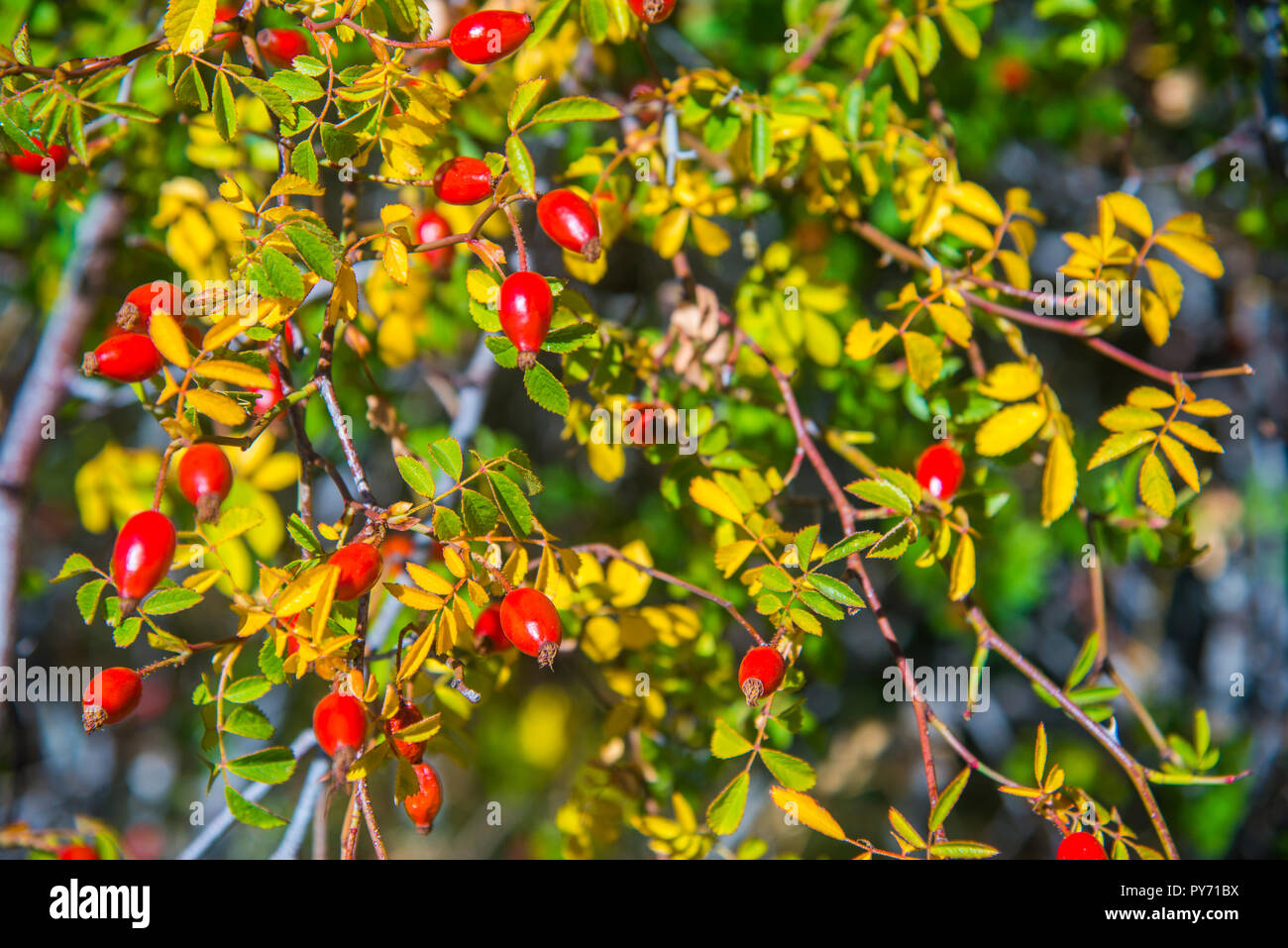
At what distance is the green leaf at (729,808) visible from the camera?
1011 mm

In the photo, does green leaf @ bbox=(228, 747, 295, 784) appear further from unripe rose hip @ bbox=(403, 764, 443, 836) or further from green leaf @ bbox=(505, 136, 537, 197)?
green leaf @ bbox=(505, 136, 537, 197)

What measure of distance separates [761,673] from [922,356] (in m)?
0.46

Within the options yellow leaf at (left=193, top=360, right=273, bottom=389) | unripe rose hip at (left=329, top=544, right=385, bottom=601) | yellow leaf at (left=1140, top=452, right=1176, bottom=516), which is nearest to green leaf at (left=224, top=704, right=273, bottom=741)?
unripe rose hip at (left=329, top=544, right=385, bottom=601)

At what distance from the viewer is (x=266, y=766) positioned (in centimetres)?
94

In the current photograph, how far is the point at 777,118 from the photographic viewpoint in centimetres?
119

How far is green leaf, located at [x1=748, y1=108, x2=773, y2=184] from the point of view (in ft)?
3.80

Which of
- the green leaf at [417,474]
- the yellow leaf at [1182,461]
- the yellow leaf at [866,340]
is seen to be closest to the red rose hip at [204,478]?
the green leaf at [417,474]

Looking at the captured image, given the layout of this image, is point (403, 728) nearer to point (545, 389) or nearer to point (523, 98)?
point (545, 389)

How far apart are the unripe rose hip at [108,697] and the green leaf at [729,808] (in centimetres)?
66

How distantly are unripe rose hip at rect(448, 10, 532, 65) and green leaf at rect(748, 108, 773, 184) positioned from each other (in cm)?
37

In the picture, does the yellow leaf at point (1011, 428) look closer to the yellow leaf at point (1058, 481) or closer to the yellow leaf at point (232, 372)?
the yellow leaf at point (1058, 481)
